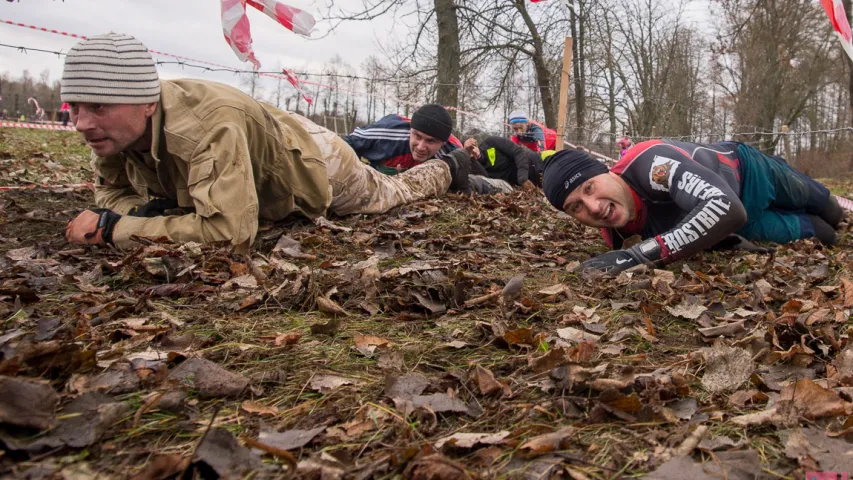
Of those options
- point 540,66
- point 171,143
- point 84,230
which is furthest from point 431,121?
point 540,66

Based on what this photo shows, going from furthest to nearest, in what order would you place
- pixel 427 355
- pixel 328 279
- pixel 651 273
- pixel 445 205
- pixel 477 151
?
pixel 477 151, pixel 445 205, pixel 651 273, pixel 328 279, pixel 427 355

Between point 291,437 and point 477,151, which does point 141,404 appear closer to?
point 291,437

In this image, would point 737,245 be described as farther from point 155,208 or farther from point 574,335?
point 155,208

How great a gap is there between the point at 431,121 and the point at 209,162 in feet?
10.5

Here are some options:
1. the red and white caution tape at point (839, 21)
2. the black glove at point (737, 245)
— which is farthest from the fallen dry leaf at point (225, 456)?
the red and white caution tape at point (839, 21)

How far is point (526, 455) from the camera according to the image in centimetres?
118

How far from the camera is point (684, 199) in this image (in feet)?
9.72

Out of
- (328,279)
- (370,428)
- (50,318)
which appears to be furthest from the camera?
(328,279)

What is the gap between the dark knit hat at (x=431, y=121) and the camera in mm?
5793

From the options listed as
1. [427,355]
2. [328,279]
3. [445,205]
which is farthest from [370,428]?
[445,205]

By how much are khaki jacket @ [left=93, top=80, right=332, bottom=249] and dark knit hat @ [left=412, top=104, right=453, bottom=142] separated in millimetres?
2280

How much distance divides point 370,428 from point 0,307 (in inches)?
60.6

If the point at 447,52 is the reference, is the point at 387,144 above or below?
below

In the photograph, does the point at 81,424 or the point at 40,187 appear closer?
the point at 81,424
